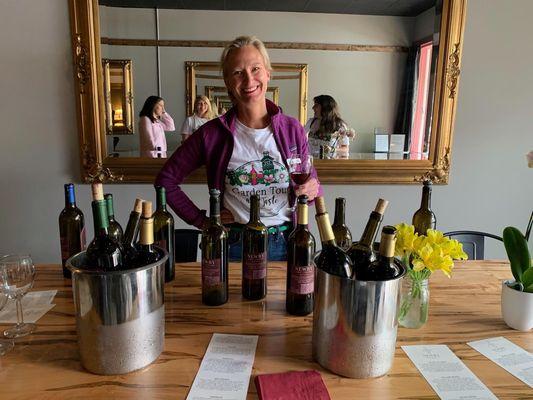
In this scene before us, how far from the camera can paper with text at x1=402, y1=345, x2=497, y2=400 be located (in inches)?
30.3

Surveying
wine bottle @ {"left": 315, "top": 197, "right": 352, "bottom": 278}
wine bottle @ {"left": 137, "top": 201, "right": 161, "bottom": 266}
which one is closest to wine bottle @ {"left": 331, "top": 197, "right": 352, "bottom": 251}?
wine bottle @ {"left": 315, "top": 197, "right": 352, "bottom": 278}

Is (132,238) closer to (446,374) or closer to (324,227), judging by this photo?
(324,227)

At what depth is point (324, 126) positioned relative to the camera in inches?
98.0

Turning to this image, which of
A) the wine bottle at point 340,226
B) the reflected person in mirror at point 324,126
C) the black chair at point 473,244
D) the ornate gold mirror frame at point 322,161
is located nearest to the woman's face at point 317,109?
the reflected person in mirror at point 324,126

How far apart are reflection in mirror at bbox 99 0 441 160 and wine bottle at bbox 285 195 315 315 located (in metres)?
1.54

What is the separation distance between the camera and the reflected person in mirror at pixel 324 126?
2484 millimetres

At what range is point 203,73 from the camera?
241 centimetres

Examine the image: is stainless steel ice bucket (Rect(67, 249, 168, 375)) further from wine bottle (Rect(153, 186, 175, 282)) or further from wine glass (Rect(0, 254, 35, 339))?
wine bottle (Rect(153, 186, 175, 282))

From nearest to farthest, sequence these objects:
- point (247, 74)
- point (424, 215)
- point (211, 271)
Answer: point (211, 271)
point (424, 215)
point (247, 74)

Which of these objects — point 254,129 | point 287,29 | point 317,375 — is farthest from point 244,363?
point 287,29

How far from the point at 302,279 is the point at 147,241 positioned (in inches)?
15.6

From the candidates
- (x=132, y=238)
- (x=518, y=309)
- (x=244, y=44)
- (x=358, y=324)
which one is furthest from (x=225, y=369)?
(x=244, y=44)

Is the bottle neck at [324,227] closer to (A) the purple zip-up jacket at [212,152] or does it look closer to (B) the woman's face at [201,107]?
(A) the purple zip-up jacket at [212,152]

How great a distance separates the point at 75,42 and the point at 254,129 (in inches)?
50.9
